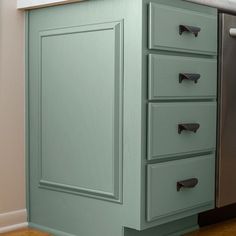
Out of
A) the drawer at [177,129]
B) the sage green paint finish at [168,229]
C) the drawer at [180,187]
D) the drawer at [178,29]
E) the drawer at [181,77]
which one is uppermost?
the drawer at [178,29]

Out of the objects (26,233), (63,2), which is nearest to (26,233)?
(26,233)

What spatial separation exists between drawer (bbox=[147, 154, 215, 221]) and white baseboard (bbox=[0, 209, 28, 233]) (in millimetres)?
547

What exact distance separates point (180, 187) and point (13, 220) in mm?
615

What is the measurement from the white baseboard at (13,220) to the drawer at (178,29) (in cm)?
78

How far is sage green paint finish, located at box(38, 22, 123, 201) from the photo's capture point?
158 cm

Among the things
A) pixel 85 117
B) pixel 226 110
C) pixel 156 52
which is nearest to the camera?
pixel 156 52

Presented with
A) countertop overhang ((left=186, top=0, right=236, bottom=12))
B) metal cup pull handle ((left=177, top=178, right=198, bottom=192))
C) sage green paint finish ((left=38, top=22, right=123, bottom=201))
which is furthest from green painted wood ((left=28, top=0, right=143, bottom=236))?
countertop overhang ((left=186, top=0, right=236, bottom=12))

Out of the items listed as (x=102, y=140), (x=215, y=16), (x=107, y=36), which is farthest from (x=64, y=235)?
(x=215, y=16)

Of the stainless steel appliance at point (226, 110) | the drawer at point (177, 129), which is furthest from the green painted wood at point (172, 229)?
the drawer at point (177, 129)

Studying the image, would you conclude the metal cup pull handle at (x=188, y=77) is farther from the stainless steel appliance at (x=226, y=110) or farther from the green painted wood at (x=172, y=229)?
the green painted wood at (x=172, y=229)

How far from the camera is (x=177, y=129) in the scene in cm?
161

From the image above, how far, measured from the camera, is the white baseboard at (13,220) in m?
1.82

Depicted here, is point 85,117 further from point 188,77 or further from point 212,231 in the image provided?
point 212,231

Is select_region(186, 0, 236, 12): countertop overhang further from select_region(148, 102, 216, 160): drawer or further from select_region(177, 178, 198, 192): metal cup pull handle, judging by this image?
select_region(177, 178, 198, 192): metal cup pull handle
